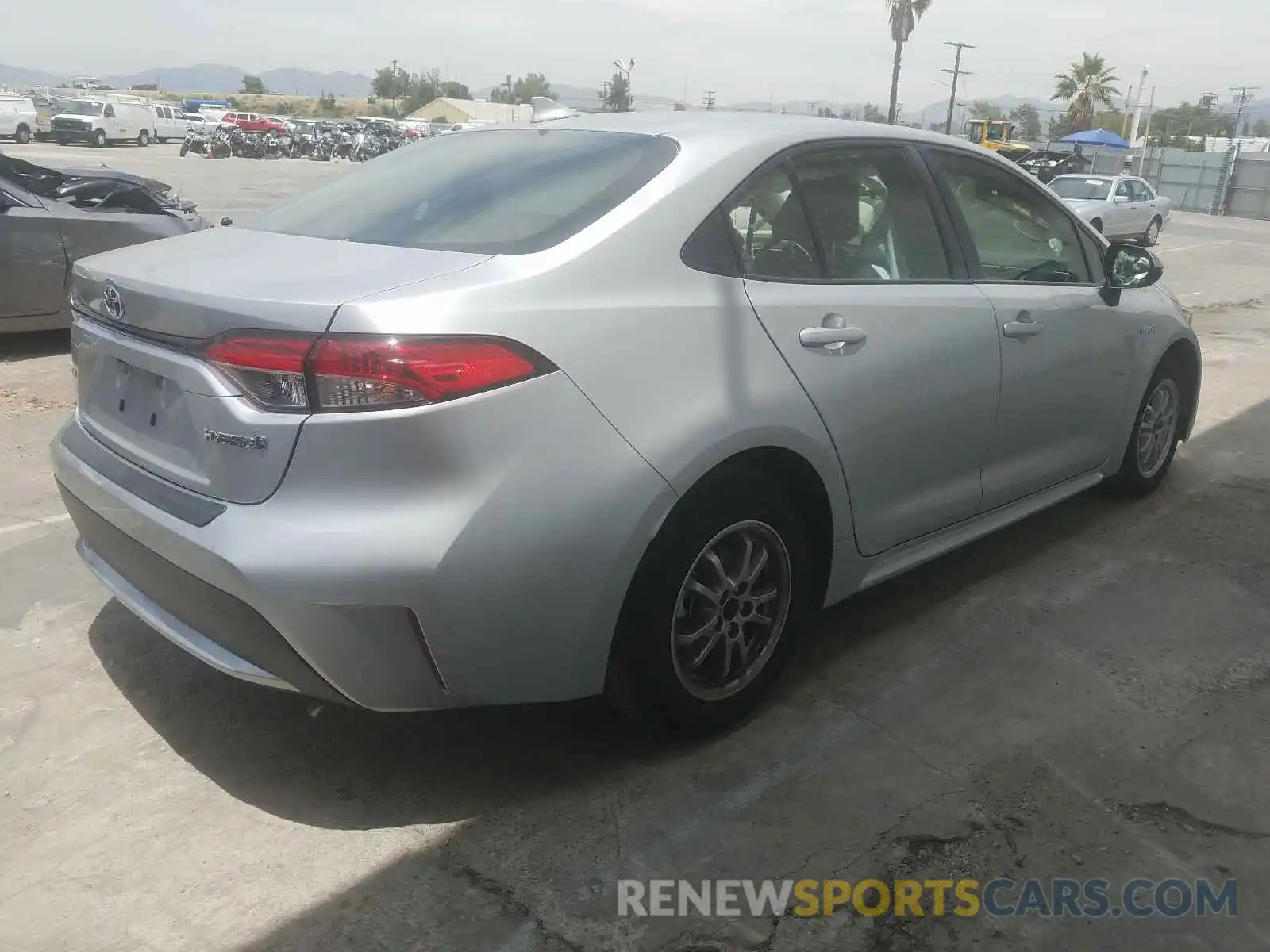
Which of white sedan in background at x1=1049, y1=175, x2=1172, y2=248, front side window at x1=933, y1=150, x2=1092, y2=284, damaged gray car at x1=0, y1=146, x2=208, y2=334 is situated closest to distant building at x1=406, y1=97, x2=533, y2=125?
white sedan in background at x1=1049, y1=175, x2=1172, y2=248

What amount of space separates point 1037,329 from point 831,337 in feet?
3.81

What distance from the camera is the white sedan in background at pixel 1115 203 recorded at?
2075 cm

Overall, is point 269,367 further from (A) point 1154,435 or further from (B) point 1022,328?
(A) point 1154,435

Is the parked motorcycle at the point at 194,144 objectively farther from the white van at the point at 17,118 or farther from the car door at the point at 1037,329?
the car door at the point at 1037,329

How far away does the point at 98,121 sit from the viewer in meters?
42.0

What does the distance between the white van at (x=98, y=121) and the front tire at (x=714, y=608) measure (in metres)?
45.6

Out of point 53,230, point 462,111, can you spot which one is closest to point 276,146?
point 53,230

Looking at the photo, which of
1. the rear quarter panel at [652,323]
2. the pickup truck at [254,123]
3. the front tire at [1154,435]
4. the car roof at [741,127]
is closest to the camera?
the rear quarter panel at [652,323]

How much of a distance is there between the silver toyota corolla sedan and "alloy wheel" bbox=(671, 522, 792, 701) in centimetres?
1

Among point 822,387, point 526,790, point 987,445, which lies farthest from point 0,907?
point 987,445

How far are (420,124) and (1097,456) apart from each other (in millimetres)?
64234

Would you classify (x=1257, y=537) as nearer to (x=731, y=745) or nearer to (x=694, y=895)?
(x=731, y=745)

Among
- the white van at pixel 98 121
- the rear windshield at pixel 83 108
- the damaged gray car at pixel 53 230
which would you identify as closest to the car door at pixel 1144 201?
the damaged gray car at pixel 53 230

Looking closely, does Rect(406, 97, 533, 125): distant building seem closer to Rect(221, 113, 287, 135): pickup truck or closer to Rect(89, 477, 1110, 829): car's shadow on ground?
Rect(221, 113, 287, 135): pickup truck
